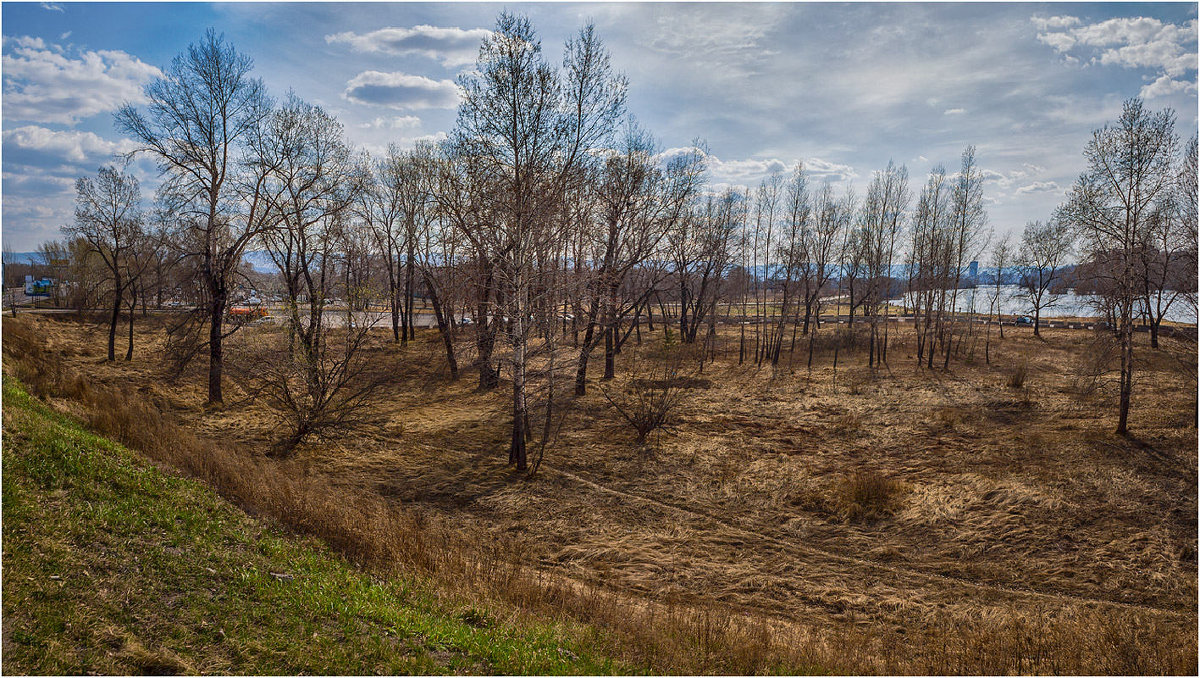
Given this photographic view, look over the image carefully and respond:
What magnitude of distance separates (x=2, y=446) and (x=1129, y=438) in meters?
24.7

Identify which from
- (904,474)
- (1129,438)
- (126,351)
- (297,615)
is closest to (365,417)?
(297,615)

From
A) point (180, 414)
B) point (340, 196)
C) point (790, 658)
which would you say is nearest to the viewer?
point (790, 658)

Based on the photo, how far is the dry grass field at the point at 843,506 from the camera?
8070 millimetres

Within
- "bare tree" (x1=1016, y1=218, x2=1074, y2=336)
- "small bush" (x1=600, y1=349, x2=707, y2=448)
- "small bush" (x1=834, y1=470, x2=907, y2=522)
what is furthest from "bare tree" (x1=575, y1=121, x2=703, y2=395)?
"bare tree" (x1=1016, y1=218, x2=1074, y2=336)

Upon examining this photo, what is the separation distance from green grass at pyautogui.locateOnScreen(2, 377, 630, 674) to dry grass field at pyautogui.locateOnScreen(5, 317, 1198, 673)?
1.65 metres

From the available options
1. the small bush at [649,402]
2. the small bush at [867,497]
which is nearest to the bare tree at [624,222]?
the small bush at [649,402]

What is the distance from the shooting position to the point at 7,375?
46.4 ft

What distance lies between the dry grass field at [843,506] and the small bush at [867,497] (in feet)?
0.15

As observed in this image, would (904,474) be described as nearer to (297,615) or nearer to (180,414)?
(297,615)

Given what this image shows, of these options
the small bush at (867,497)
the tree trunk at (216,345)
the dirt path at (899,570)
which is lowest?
the dirt path at (899,570)

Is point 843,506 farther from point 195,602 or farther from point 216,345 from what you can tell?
→ point 216,345

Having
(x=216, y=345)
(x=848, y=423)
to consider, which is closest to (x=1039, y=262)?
(x=848, y=423)

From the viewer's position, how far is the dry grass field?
8.07m

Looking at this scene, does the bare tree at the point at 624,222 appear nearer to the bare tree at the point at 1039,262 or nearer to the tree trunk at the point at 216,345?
the tree trunk at the point at 216,345
